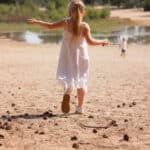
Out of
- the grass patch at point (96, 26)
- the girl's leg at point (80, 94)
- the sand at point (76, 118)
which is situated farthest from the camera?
the grass patch at point (96, 26)

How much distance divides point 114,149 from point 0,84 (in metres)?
7.29

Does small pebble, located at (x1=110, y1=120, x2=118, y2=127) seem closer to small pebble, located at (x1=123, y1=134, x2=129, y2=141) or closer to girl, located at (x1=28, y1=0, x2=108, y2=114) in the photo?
small pebble, located at (x1=123, y1=134, x2=129, y2=141)

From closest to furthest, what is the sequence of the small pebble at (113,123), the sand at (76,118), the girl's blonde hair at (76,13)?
1. the sand at (76,118)
2. the small pebble at (113,123)
3. the girl's blonde hair at (76,13)

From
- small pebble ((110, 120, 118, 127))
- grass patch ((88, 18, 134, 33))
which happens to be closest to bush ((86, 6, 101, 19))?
grass patch ((88, 18, 134, 33))

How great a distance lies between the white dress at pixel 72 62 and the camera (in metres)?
9.14

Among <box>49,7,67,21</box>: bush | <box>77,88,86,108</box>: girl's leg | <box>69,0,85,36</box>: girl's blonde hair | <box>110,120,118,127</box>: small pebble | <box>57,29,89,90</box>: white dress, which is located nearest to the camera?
<box>110,120,118,127</box>: small pebble

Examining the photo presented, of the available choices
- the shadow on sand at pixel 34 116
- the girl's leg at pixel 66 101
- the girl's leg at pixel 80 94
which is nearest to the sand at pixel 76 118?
the shadow on sand at pixel 34 116

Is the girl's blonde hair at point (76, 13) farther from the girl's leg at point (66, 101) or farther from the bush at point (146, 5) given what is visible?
the bush at point (146, 5)

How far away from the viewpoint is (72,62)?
360 inches

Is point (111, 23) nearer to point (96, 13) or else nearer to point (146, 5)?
point (96, 13)

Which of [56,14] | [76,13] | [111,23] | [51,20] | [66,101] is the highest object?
[76,13]

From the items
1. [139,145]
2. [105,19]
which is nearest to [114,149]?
[139,145]

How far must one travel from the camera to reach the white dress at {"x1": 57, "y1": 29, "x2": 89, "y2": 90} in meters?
9.14

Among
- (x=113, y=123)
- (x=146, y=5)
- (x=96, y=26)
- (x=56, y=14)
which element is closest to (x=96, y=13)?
(x=56, y=14)
